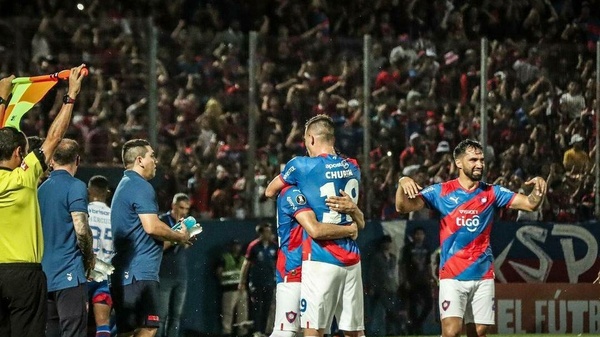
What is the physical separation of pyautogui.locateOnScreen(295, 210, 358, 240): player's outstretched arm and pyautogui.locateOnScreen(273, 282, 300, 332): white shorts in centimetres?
141

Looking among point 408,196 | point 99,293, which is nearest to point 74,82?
point 99,293

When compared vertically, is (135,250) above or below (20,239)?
below

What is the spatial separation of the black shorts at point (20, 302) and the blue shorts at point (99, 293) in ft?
10.0

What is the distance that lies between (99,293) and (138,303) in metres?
0.97

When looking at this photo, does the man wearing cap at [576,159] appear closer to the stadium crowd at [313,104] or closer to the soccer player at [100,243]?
the stadium crowd at [313,104]

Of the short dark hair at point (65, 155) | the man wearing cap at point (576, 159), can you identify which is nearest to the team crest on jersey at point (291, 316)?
the short dark hair at point (65, 155)

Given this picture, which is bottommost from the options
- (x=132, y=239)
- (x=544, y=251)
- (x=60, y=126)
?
(x=544, y=251)

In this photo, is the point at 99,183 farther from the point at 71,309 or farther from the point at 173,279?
the point at 71,309

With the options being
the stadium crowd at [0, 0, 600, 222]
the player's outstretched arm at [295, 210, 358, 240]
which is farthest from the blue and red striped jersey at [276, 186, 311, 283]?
the stadium crowd at [0, 0, 600, 222]

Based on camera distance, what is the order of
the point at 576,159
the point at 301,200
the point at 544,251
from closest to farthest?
the point at 301,200
the point at 544,251
the point at 576,159

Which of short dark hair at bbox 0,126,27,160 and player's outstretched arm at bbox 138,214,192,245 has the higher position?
short dark hair at bbox 0,126,27,160

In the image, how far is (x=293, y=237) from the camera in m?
10.7

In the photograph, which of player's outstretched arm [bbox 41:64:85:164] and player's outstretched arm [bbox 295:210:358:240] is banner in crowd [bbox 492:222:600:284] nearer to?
player's outstretched arm [bbox 295:210:358:240]

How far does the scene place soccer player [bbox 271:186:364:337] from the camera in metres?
9.12
